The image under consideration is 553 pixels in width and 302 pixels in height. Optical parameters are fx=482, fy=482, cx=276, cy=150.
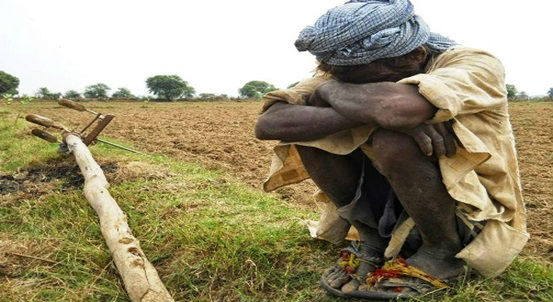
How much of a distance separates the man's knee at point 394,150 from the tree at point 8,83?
6177cm

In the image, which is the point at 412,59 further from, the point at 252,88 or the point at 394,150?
the point at 252,88

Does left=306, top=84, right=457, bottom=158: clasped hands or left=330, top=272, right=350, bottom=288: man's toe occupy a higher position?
left=306, top=84, right=457, bottom=158: clasped hands

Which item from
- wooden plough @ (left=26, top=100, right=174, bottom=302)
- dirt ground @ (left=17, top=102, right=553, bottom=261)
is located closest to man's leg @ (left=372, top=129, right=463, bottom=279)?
wooden plough @ (left=26, top=100, right=174, bottom=302)

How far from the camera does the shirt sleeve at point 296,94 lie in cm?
213

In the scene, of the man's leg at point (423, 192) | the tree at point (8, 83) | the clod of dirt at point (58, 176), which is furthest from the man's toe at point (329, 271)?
the tree at point (8, 83)

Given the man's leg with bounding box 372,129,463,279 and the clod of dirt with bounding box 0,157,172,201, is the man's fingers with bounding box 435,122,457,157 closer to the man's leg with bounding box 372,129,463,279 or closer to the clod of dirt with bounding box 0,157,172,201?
the man's leg with bounding box 372,129,463,279

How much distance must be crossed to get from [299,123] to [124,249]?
1325 mm

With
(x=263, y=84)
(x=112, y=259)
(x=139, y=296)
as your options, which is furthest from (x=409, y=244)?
(x=263, y=84)

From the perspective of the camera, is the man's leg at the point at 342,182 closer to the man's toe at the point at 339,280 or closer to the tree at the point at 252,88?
the man's toe at the point at 339,280

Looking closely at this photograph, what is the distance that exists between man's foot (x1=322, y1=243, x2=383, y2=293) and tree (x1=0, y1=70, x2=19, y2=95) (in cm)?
6141

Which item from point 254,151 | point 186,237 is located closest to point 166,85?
point 254,151

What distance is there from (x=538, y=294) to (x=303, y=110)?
1.27 metres

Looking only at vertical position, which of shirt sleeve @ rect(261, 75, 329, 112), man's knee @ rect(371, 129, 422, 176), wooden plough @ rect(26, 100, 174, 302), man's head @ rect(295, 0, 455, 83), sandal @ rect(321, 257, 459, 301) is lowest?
wooden plough @ rect(26, 100, 174, 302)

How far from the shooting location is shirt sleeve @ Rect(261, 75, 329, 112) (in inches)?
83.8
